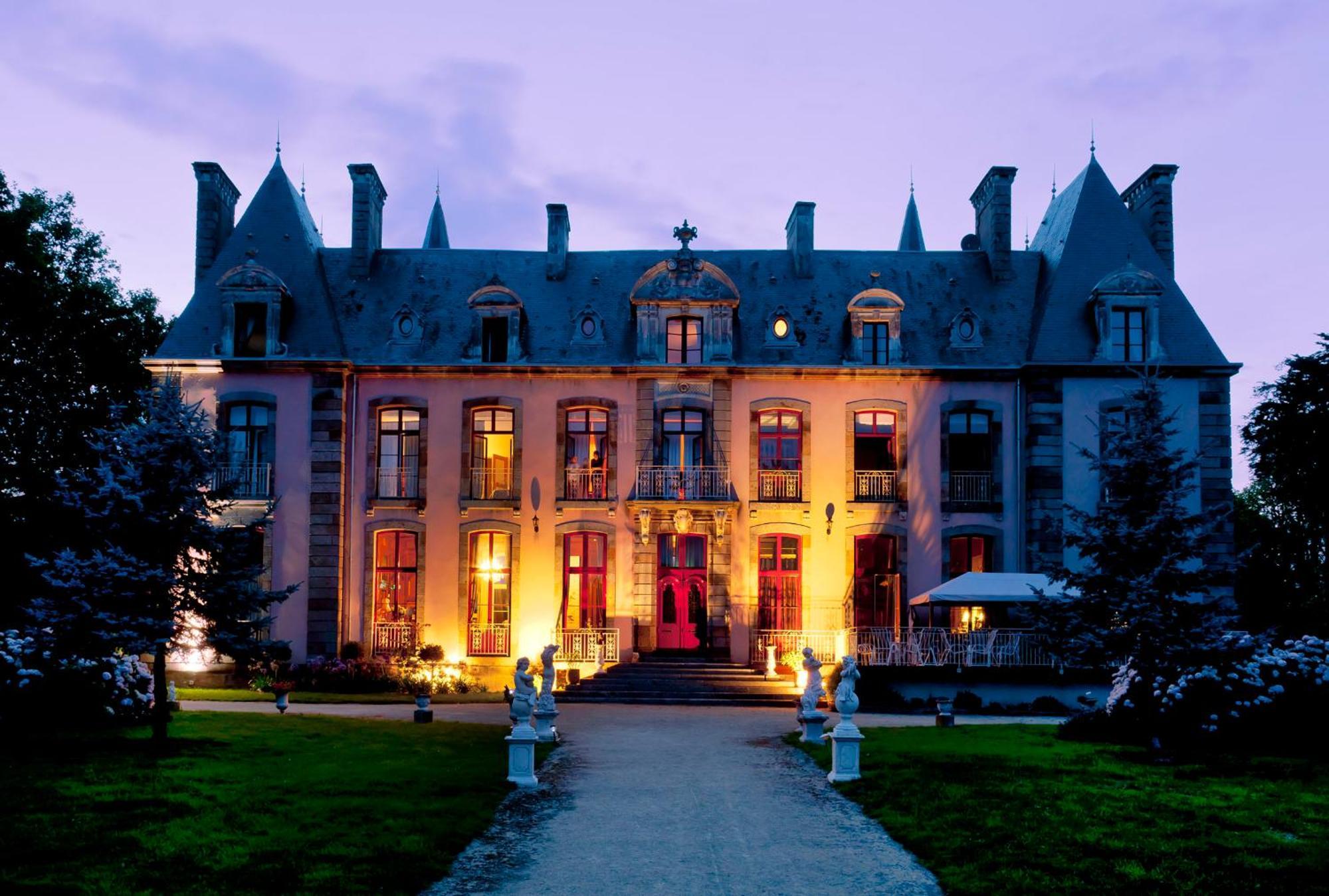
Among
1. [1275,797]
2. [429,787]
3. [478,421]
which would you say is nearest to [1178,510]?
→ [1275,797]

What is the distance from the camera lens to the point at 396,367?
2922 centimetres

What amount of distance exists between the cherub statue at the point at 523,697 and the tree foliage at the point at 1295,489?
70.6ft

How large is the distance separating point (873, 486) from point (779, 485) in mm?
2191

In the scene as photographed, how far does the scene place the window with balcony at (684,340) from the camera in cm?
2969

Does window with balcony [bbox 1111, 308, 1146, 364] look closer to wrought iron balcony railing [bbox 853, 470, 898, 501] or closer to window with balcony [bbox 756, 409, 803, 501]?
wrought iron balcony railing [bbox 853, 470, 898, 501]

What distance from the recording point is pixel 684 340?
29.8 metres

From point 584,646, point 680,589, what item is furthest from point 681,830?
point 680,589

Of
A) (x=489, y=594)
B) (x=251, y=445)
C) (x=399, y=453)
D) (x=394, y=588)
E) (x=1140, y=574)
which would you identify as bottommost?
(x=489, y=594)

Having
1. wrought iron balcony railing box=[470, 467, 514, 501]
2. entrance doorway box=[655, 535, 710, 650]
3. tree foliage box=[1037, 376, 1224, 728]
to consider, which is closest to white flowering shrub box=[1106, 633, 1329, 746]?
tree foliage box=[1037, 376, 1224, 728]

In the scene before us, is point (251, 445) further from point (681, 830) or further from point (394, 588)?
point (681, 830)

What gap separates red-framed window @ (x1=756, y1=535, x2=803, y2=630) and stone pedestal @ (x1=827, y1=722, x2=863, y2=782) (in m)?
13.9

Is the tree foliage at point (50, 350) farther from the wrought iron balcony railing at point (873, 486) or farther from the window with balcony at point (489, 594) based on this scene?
the wrought iron balcony railing at point (873, 486)

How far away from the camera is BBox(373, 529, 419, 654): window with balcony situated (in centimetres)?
2873

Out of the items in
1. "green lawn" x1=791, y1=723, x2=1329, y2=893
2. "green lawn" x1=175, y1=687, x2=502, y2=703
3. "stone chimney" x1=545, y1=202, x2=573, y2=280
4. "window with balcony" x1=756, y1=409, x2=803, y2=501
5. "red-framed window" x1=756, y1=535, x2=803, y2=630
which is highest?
"stone chimney" x1=545, y1=202, x2=573, y2=280
